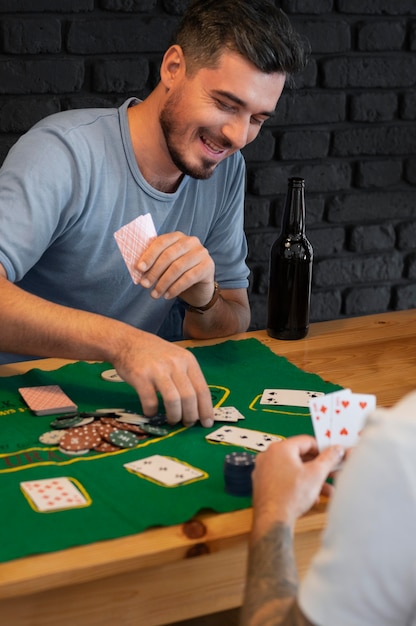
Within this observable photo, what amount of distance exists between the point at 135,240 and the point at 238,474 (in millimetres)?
677

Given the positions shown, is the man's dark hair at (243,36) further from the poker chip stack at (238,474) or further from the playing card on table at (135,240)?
the poker chip stack at (238,474)

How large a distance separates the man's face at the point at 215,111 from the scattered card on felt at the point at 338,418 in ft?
2.96

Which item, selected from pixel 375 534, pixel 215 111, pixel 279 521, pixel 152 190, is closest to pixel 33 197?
pixel 152 190

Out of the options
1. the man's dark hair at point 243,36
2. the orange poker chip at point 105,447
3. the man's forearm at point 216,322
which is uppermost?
the man's dark hair at point 243,36

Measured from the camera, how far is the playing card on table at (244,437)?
145cm

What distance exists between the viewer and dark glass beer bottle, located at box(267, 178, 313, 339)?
202cm

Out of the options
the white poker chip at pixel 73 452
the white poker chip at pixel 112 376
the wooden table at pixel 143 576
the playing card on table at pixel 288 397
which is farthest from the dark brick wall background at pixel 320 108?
the wooden table at pixel 143 576

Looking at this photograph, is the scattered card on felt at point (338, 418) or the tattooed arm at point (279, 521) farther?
the scattered card on felt at point (338, 418)

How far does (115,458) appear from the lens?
1389mm

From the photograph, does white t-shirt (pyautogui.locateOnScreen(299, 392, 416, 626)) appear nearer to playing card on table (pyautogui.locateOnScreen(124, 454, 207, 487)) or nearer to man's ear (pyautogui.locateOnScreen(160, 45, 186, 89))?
playing card on table (pyautogui.locateOnScreen(124, 454, 207, 487))

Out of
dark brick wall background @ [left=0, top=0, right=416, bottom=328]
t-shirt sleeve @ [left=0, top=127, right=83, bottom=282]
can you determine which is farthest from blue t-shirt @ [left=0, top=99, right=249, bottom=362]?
dark brick wall background @ [left=0, top=0, right=416, bottom=328]

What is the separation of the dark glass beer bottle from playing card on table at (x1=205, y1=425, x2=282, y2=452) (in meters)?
0.58

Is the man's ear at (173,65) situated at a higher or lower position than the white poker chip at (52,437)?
higher

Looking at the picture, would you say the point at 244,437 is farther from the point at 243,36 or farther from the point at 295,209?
the point at 243,36
